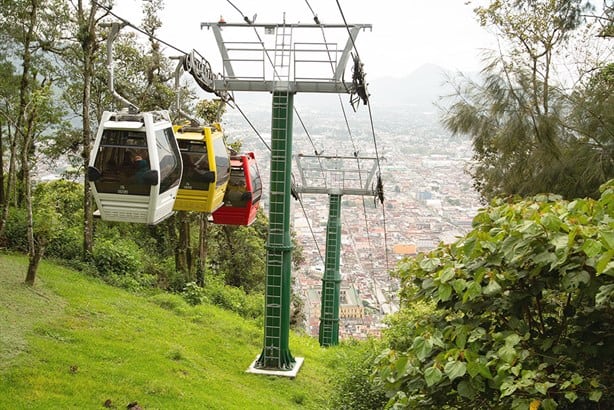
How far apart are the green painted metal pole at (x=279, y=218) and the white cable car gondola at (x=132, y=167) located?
3991 millimetres

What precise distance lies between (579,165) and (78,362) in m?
7.89

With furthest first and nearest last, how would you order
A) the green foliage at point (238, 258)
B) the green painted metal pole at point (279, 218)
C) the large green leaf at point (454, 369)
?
1. the green foliage at point (238, 258)
2. the green painted metal pole at point (279, 218)
3. the large green leaf at point (454, 369)

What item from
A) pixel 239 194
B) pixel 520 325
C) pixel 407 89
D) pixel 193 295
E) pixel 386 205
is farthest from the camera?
pixel 407 89

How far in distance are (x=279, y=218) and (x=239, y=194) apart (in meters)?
0.81

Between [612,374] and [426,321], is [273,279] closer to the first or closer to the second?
[426,321]

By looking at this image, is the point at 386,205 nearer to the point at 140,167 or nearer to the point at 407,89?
the point at 407,89

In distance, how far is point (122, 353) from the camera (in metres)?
10.3

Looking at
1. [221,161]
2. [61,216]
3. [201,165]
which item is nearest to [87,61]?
[61,216]

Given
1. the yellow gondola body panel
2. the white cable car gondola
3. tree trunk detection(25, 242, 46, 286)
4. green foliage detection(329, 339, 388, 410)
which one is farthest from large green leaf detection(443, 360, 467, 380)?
tree trunk detection(25, 242, 46, 286)

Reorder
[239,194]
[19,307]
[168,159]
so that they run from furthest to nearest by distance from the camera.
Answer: [19,307] < [239,194] < [168,159]

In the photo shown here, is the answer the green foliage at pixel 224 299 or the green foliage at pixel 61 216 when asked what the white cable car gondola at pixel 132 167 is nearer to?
the green foliage at pixel 61 216

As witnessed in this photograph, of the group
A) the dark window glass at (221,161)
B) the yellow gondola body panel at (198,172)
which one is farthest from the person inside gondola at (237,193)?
the yellow gondola body panel at (198,172)

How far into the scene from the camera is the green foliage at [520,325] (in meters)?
2.88

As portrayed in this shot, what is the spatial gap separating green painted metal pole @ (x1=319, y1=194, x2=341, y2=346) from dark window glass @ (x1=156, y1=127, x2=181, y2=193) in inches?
440
